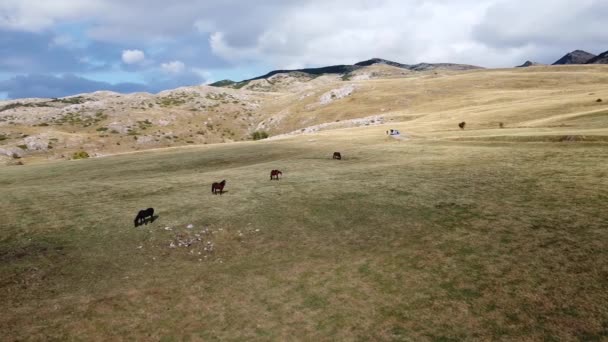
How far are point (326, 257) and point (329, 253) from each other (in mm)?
479

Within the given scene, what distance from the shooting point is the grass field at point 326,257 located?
16625 mm

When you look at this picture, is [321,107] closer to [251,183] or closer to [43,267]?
[251,183]

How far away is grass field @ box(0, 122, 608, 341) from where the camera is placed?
1662 centimetres

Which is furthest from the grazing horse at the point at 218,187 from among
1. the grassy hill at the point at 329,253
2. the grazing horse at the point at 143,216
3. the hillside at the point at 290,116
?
the hillside at the point at 290,116

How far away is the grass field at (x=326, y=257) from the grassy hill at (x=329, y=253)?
0.09 metres

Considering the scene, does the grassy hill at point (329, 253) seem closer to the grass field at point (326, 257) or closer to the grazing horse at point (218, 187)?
the grass field at point (326, 257)

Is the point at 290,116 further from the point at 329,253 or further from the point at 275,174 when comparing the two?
the point at 329,253

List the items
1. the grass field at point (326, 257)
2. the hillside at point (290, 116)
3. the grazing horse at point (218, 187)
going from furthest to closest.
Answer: the hillside at point (290, 116)
the grazing horse at point (218, 187)
the grass field at point (326, 257)

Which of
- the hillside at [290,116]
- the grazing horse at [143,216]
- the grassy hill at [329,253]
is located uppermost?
the hillside at [290,116]

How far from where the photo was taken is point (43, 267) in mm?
21797

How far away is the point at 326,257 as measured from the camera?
22172 millimetres

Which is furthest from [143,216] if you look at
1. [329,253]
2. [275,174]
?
[275,174]

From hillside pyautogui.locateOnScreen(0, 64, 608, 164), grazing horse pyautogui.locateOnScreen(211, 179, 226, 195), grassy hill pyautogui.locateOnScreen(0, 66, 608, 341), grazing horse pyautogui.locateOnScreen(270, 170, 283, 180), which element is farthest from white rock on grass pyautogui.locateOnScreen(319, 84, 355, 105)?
grazing horse pyautogui.locateOnScreen(211, 179, 226, 195)

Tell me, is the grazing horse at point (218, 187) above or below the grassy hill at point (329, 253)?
above
